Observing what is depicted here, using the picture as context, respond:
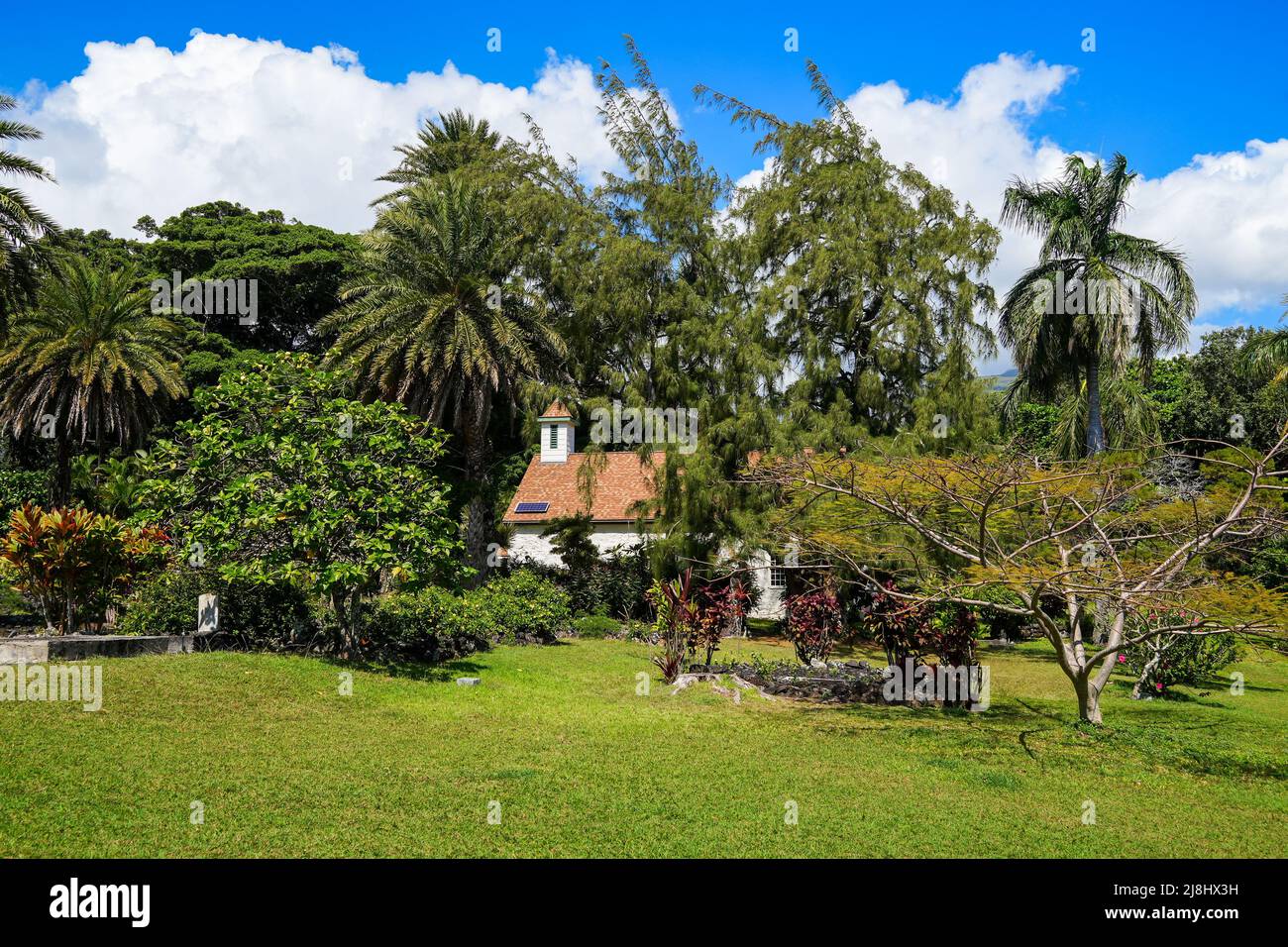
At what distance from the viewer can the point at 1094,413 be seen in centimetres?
2644

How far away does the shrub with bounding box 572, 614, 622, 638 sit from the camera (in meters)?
25.7

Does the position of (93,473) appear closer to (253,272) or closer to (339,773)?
(253,272)

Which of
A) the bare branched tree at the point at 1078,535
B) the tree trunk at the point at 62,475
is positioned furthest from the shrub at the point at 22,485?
the bare branched tree at the point at 1078,535

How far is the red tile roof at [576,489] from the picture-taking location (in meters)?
33.7

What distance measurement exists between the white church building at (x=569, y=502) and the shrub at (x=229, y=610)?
14981 millimetres

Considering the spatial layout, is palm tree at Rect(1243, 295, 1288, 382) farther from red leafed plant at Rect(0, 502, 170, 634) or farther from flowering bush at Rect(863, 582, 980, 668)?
red leafed plant at Rect(0, 502, 170, 634)

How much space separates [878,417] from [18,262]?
67.5 feet

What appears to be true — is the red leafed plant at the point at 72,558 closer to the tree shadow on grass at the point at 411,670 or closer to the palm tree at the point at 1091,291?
the tree shadow on grass at the point at 411,670

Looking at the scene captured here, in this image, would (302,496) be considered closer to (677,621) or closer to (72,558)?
(72,558)

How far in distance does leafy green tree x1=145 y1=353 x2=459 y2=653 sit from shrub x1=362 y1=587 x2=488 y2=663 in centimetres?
79

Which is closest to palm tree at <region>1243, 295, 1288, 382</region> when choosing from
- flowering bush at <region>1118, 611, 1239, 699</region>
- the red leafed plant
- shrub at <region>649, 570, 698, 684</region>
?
flowering bush at <region>1118, 611, 1239, 699</region>

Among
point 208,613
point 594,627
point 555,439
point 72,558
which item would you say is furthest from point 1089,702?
point 555,439

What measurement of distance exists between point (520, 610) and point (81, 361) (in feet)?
59.2

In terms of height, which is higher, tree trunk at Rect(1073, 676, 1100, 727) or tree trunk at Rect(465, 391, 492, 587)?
tree trunk at Rect(465, 391, 492, 587)
